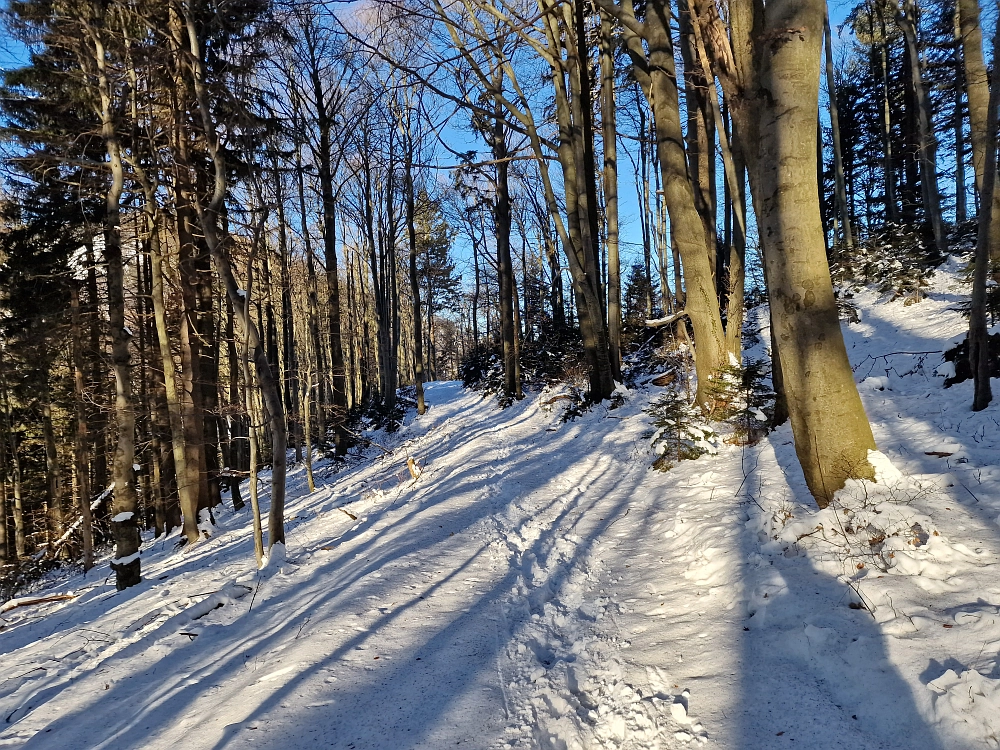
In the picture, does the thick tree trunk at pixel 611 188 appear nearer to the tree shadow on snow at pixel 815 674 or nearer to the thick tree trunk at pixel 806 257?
the thick tree trunk at pixel 806 257

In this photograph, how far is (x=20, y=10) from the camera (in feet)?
27.7

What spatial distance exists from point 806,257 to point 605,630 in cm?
320

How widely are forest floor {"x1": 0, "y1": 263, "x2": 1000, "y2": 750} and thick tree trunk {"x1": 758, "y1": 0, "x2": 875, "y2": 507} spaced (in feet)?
1.01

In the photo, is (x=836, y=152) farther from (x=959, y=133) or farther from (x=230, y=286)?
(x=230, y=286)

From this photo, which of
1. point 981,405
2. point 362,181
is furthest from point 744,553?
point 362,181

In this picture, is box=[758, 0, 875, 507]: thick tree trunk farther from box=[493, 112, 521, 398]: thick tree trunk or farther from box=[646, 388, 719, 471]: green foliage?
box=[493, 112, 521, 398]: thick tree trunk

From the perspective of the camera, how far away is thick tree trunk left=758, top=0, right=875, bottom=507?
12.6 ft

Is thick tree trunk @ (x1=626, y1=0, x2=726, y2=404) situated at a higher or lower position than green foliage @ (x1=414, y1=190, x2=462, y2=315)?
lower

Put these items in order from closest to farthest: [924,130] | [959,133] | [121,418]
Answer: [121,418]
[924,130]
[959,133]

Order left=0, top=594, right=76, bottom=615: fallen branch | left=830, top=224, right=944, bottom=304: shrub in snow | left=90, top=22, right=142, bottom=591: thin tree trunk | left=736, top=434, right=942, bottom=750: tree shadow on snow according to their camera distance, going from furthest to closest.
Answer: left=830, top=224, right=944, bottom=304: shrub in snow, left=90, top=22, right=142, bottom=591: thin tree trunk, left=0, top=594, right=76, bottom=615: fallen branch, left=736, top=434, right=942, bottom=750: tree shadow on snow

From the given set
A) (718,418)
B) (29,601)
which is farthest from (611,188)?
(29,601)

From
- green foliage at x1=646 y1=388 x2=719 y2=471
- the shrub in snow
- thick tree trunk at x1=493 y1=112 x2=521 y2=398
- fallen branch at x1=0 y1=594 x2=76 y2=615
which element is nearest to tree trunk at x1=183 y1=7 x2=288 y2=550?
fallen branch at x1=0 y1=594 x2=76 y2=615

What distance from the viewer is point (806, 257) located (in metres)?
3.90

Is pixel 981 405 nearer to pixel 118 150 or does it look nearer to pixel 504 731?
pixel 504 731
